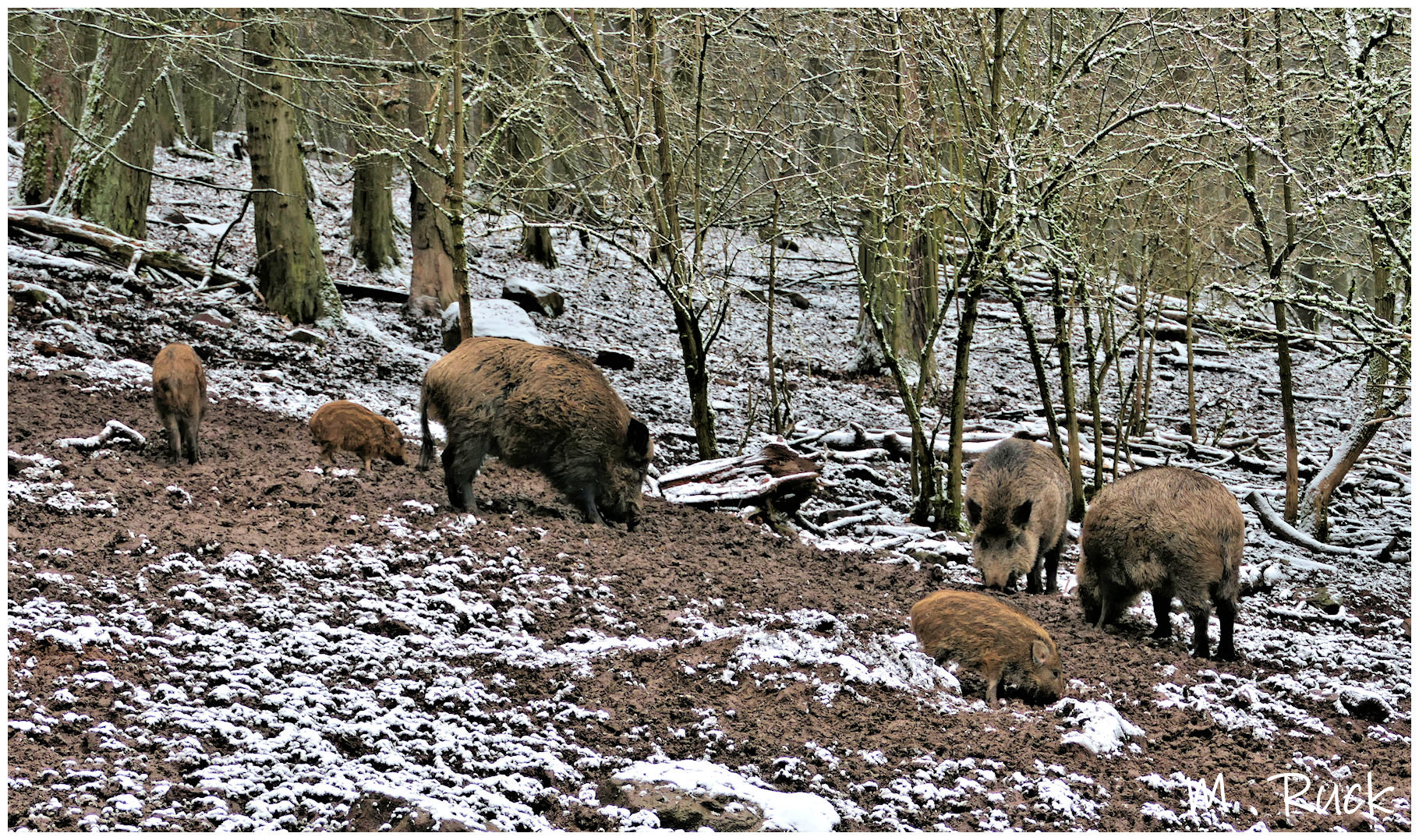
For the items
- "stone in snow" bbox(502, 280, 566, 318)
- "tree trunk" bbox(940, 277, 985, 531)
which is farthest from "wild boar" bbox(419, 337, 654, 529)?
"stone in snow" bbox(502, 280, 566, 318)

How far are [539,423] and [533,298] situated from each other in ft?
33.6

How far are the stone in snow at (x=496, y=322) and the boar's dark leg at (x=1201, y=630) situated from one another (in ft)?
28.3

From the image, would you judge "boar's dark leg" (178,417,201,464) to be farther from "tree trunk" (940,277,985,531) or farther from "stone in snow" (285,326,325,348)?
"tree trunk" (940,277,985,531)

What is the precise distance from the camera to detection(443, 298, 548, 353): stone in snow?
494 inches

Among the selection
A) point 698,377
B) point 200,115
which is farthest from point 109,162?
point 200,115

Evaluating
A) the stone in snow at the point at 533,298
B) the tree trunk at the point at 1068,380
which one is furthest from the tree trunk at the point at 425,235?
the tree trunk at the point at 1068,380

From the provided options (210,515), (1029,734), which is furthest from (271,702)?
(1029,734)

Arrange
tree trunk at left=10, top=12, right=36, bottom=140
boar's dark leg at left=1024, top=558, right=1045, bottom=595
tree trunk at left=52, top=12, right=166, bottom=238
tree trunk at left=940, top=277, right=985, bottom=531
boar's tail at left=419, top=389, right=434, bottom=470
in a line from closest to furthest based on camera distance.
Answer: boar's tail at left=419, top=389, right=434, bottom=470, boar's dark leg at left=1024, top=558, right=1045, bottom=595, tree trunk at left=940, top=277, right=985, bottom=531, tree trunk at left=52, top=12, right=166, bottom=238, tree trunk at left=10, top=12, right=36, bottom=140

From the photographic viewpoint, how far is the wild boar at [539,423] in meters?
7.07

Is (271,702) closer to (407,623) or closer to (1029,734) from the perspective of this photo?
(407,623)

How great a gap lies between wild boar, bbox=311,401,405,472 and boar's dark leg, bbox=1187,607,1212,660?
18.9 ft

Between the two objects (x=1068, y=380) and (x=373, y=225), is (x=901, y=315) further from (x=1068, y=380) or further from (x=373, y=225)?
(x=373, y=225)

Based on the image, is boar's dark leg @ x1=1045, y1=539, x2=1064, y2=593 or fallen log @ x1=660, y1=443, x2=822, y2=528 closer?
boar's dark leg @ x1=1045, y1=539, x2=1064, y2=593

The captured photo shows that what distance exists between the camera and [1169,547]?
19.9ft
